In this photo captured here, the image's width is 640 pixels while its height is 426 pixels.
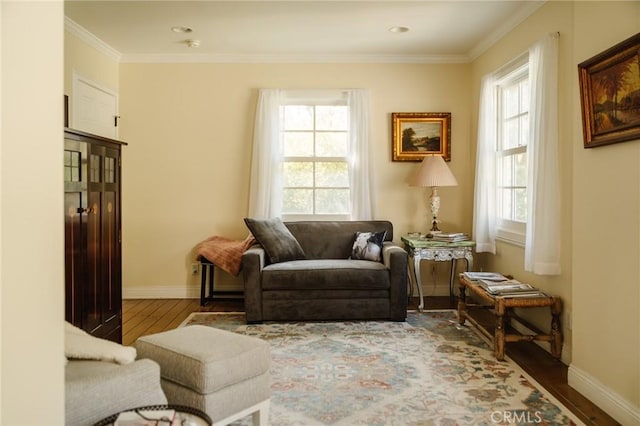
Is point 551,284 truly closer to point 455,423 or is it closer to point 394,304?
point 394,304

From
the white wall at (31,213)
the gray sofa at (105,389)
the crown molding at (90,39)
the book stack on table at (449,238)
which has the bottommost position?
the gray sofa at (105,389)

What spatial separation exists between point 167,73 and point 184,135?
0.67 m

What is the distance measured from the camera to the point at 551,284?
3518 mm

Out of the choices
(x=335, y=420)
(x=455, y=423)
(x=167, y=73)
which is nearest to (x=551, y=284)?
(x=455, y=423)

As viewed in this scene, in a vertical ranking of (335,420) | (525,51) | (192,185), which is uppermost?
(525,51)

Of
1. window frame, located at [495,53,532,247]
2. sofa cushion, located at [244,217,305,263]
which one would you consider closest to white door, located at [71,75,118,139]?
sofa cushion, located at [244,217,305,263]

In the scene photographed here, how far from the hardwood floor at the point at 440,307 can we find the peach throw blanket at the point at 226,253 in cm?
42

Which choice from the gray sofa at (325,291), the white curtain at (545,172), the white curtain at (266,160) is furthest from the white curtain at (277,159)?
the white curtain at (545,172)

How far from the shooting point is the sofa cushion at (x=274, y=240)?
14.7ft

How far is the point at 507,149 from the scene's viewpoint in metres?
4.44

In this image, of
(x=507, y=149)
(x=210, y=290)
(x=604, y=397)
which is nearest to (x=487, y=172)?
(x=507, y=149)

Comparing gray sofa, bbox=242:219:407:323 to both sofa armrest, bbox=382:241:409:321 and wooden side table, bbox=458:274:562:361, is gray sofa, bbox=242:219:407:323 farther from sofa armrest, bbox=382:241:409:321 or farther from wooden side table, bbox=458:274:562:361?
wooden side table, bbox=458:274:562:361

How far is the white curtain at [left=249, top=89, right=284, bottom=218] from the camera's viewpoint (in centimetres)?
516

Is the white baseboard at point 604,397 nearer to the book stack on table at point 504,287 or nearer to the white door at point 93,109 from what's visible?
the book stack on table at point 504,287
